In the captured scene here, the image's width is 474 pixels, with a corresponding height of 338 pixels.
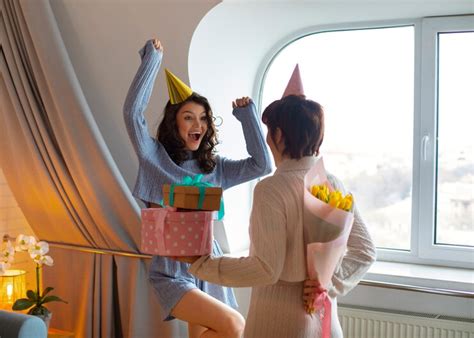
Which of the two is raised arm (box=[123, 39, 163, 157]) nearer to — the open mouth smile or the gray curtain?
the open mouth smile

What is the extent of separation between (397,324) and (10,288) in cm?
189

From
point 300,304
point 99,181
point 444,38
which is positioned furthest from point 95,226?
point 444,38

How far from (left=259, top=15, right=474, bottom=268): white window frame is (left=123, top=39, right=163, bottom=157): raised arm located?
1352 millimetres

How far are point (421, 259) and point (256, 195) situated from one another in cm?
186

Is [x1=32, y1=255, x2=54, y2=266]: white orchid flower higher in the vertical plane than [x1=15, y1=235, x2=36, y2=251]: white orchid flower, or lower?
lower

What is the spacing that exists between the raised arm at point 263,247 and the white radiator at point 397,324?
1510 mm

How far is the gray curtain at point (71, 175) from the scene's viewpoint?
3270 mm

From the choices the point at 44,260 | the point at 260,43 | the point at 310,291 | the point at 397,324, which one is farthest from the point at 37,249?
the point at 310,291

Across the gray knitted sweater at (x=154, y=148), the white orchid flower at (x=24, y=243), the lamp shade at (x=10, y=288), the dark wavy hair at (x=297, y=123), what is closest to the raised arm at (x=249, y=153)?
the gray knitted sweater at (x=154, y=148)

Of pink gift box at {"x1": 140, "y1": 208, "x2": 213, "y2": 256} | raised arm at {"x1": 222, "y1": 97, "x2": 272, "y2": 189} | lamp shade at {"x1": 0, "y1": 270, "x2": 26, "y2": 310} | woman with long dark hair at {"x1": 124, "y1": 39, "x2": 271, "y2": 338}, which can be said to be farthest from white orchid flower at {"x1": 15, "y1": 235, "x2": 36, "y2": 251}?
pink gift box at {"x1": 140, "y1": 208, "x2": 213, "y2": 256}

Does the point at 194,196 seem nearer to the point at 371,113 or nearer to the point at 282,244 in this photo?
the point at 282,244

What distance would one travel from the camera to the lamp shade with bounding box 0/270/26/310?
339 cm

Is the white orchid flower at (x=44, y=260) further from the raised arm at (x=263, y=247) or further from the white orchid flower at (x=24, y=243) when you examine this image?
the raised arm at (x=263, y=247)

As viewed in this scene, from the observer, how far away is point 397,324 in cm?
312
